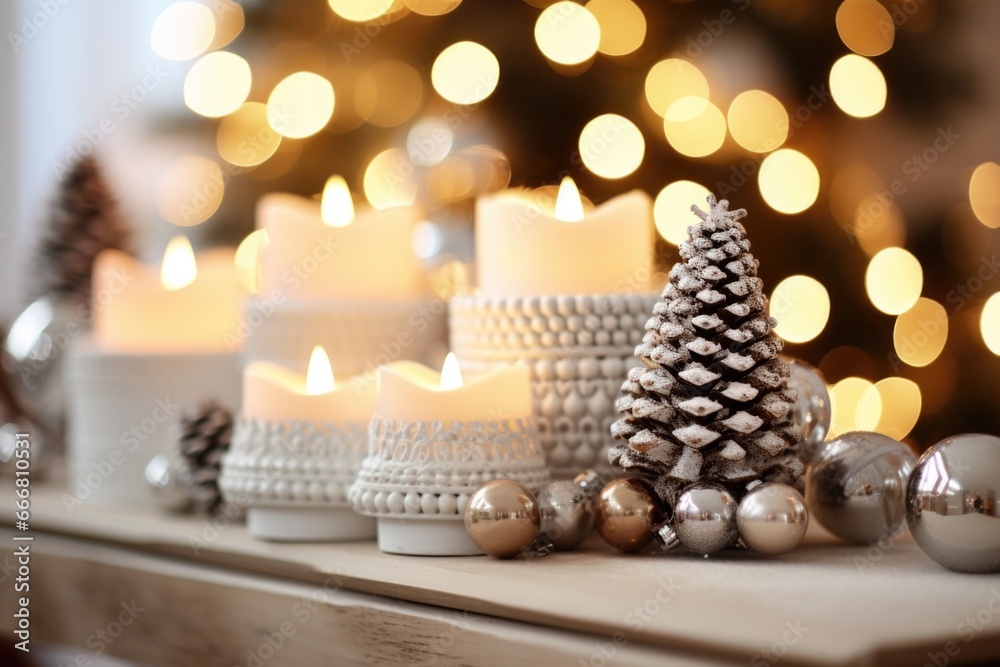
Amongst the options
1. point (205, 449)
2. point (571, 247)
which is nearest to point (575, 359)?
point (571, 247)

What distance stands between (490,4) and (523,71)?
11 centimetres

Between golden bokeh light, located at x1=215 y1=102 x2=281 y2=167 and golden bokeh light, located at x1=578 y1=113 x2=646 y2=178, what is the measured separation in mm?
705

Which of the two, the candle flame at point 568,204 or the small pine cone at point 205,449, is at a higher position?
the candle flame at point 568,204

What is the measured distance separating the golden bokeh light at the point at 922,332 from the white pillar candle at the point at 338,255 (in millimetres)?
943

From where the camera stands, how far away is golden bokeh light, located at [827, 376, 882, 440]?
5.35ft

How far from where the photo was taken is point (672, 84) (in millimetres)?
1564

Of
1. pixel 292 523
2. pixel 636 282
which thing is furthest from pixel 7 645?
pixel 636 282

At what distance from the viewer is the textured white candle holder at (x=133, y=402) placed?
1034mm

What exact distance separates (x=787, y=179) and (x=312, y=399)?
97 cm

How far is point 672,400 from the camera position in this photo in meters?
0.72

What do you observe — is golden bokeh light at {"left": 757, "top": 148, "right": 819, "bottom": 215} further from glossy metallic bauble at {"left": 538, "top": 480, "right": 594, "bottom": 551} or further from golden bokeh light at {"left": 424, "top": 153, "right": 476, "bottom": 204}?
glossy metallic bauble at {"left": 538, "top": 480, "right": 594, "bottom": 551}

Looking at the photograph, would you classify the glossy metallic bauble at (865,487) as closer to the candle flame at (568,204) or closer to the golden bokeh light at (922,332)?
the candle flame at (568,204)

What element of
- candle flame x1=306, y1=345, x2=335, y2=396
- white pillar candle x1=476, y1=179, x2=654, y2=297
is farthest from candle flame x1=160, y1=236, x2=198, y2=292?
white pillar candle x1=476, y1=179, x2=654, y2=297
